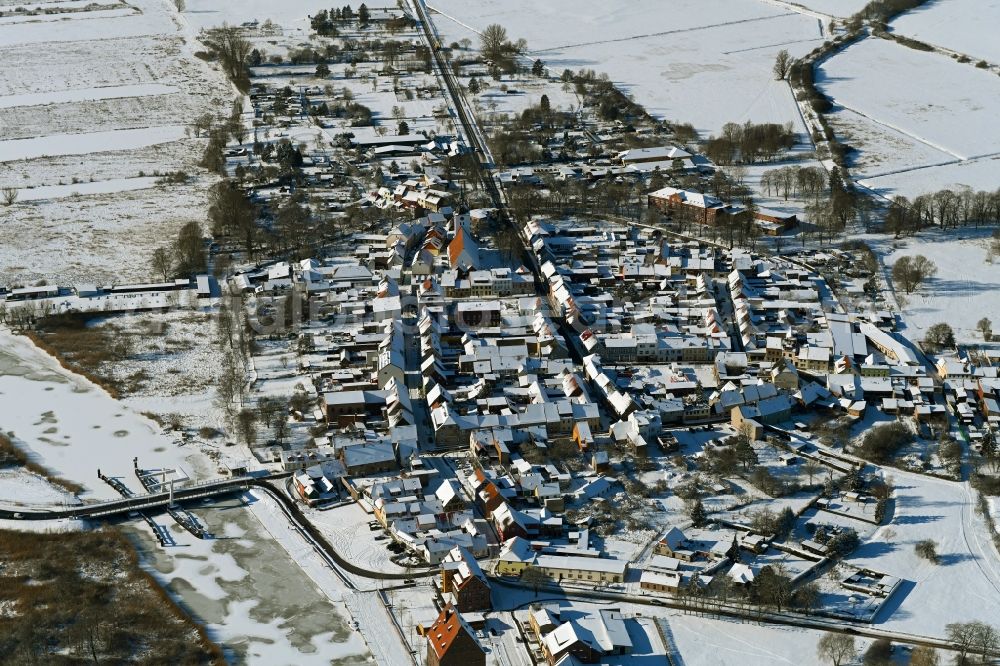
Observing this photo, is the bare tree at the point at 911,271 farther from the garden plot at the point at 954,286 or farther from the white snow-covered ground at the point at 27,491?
the white snow-covered ground at the point at 27,491

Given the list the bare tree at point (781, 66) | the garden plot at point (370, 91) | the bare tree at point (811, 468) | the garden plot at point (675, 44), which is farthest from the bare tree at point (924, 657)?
the bare tree at point (781, 66)

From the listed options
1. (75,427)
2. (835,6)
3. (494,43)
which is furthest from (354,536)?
(835,6)

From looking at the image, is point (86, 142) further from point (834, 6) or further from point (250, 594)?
point (834, 6)

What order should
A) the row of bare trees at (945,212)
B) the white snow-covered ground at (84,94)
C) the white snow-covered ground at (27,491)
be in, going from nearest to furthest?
the white snow-covered ground at (27,491), the row of bare trees at (945,212), the white snow-covered ground at (84,94)

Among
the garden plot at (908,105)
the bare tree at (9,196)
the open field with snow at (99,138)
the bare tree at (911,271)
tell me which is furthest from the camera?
the garden plot at (908,105)

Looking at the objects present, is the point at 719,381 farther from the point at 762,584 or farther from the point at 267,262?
the point at 267,262

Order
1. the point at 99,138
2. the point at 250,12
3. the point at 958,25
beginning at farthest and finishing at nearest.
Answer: the point at 250,12, the point at 958,25, the point at 99,138
